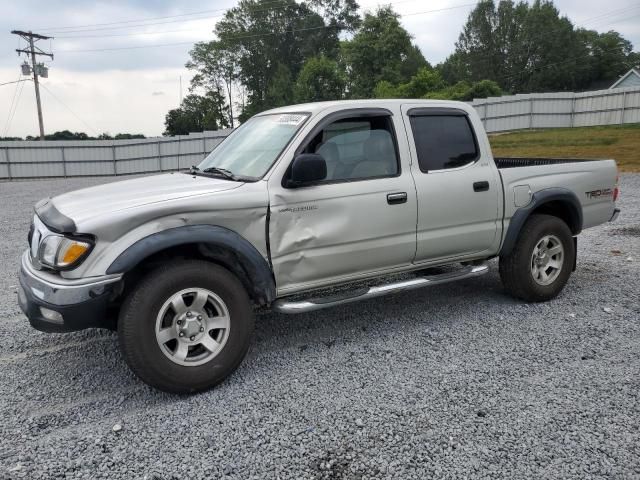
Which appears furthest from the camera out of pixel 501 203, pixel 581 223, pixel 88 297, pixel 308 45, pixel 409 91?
pixel 308 45

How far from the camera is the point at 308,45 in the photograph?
6706 centimetres

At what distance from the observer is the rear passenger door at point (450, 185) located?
14.5 feet

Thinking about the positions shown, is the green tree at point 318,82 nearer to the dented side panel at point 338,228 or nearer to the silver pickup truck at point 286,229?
the silver pickup truck at point 286,229

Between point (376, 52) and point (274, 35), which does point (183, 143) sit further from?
point (274, 35)

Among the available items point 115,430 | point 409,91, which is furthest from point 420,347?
point 409,91

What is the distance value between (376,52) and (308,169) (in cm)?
5236

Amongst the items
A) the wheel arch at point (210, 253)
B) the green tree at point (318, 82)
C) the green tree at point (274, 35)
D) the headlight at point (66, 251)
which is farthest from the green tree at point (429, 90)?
the headlight at point (66, 251)

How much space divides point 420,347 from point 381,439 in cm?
135

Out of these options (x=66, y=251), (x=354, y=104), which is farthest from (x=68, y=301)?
(x=354, y=104)

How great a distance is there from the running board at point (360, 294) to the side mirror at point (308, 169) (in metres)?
0.88

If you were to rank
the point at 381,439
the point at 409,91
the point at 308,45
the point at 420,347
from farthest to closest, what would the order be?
the point at 308,45 < the point at 409,91 < the point at 420,347 < the point at 381,439

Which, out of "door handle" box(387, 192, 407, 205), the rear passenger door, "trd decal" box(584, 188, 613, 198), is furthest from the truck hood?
"trd decal" box(584, 188, 613, 198)

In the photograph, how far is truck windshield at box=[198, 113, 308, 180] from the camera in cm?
400

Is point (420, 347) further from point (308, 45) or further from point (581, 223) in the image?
point (308, 45)
